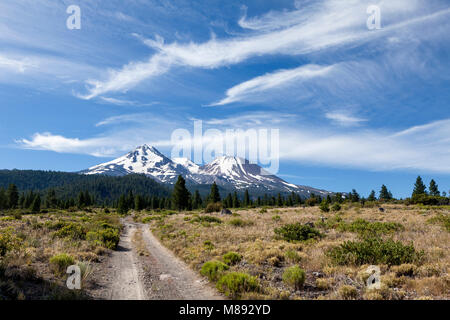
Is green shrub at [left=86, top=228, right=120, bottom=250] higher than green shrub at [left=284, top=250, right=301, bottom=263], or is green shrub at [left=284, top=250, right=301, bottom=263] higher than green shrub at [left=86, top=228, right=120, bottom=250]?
green shrub at [left=284, top=250, right=301, bottom=263]

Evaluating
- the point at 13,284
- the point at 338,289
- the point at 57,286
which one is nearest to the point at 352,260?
the point at 338,289

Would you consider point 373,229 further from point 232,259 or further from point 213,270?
point 213,270

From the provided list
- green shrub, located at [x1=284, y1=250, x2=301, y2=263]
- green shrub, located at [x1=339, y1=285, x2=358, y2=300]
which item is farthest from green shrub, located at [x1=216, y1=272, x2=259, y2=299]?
green shrub, located at [x1=284, y1=250, x2=301, y2=263]

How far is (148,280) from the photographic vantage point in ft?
33.9

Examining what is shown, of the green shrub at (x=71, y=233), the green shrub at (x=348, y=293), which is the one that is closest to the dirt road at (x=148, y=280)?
the green shrub at (x=348, y=293)

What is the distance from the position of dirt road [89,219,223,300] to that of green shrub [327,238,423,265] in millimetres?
5880

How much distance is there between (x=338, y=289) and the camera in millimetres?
7648

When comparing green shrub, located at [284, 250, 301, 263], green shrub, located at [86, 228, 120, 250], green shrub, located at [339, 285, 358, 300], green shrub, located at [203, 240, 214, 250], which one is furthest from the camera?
green shrub, located at [86, 228, 120, 250]

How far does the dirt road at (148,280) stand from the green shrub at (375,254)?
19.3 feet

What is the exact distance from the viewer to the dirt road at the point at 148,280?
848 centimetres

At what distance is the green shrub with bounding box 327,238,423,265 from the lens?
9.82 m

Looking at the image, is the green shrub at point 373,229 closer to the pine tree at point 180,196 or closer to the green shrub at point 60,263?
the green shrub at point 60,263

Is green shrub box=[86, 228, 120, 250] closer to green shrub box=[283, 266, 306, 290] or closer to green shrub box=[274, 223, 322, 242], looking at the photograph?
green shrub box=[274, 223, 322, 242]
